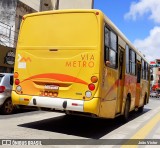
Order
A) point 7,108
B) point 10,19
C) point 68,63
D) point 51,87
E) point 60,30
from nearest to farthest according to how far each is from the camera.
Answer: point 68,63 < point 51,87 < point 60,30 < point 7,108 < point 10,19

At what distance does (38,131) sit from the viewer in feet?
28.8

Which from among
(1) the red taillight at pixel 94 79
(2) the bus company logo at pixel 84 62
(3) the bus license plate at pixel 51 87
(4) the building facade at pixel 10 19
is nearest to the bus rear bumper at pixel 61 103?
(3) the bus license plate at pixel 51 87

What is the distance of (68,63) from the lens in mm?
8570

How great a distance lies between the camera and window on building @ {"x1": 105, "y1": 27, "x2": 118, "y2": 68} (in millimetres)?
8938

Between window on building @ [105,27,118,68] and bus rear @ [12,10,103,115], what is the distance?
23.2 inches

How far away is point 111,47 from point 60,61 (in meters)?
1.65

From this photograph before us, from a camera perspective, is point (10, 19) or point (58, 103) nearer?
point (58, 103)

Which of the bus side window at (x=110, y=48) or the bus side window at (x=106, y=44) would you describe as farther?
the bus side window at (x=110, y=48)

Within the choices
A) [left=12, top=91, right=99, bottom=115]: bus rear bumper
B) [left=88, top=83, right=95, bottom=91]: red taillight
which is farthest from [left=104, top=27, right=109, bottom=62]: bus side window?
[left=12, top=91, right=99, bottom=115]: bus rear bumper

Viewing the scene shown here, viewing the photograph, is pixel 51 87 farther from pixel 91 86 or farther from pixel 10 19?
pixel 10 19

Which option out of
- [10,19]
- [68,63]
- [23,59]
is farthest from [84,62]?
[10,19]

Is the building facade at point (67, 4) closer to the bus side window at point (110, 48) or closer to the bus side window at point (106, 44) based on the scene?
the bus side window at point (110, 48)

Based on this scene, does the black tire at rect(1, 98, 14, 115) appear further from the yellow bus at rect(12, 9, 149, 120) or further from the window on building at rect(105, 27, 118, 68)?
the window on building at rect(105, 27, 118, 68)

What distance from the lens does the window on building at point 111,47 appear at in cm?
894
